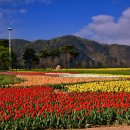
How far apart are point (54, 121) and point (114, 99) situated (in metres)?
4.64

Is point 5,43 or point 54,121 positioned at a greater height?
point 5,43

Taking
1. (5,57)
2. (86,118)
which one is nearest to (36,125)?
(86,118)

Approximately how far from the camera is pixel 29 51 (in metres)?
108

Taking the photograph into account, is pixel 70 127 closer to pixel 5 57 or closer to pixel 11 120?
pixel 11 120

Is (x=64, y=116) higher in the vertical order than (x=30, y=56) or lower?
lower

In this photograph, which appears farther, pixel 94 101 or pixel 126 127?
pixel 94 101

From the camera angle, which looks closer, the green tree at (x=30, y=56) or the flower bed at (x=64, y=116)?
the flower bed at (x=64, y=116)

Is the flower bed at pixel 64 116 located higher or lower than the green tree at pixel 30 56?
lower

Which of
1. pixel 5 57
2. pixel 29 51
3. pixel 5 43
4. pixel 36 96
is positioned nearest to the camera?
pixel 36 96

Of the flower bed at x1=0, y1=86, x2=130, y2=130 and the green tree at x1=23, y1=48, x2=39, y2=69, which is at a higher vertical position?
the green tree at x1=23, y1=48, x2=39, y2=69

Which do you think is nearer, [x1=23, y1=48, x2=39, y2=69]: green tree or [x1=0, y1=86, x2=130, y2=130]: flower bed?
[x1=0, y1=86, x2=130, y2=130]: flower bed

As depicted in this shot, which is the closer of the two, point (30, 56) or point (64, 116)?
point (64, 116)

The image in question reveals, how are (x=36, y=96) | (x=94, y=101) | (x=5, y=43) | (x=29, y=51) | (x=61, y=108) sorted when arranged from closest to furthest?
(x=61, y=108)
(x=94, y=101)
(x=36, y=96)
(x=29, y=51)
(x=5, y=43)

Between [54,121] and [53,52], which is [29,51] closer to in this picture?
[53,52]
